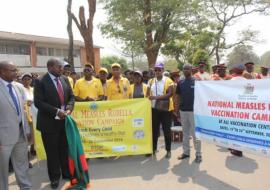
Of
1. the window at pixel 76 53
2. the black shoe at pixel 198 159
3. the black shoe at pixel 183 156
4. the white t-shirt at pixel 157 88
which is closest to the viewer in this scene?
the black shoe at pixel 198 159

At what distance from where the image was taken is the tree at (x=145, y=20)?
Result: 21.3m

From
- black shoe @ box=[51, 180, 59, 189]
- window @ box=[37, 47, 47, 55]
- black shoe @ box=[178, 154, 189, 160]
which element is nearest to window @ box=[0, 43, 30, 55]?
window @ box=[37, 47, 47, 55]

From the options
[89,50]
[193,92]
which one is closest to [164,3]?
[89,50]

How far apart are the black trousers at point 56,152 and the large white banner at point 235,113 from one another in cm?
247

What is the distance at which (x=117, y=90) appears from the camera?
7.60 metres

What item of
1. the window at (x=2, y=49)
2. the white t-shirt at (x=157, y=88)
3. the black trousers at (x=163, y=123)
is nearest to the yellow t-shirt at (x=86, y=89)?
the white t-shirt at (x=157, y=88)

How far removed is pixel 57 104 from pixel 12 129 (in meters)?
1.03

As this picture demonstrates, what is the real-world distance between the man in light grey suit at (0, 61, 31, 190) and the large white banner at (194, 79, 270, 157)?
312 cm

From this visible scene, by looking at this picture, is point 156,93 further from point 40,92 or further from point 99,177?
point 40,92

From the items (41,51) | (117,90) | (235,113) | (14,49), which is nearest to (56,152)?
(117,90)

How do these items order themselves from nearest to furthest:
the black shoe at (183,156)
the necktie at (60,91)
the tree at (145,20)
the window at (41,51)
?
the necktie at (60,91) < the black shoe at (183,156) < the tree at (145,20) < the window at (41,51)

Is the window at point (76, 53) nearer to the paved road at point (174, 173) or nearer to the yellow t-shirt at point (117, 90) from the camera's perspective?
the yellow t-shirt at point (117, 90)

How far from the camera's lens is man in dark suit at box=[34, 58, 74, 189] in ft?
18.2

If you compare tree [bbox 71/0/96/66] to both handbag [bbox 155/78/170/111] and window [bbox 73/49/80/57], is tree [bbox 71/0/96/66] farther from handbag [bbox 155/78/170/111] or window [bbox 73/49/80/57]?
window [bbox 73/49/80/57]
